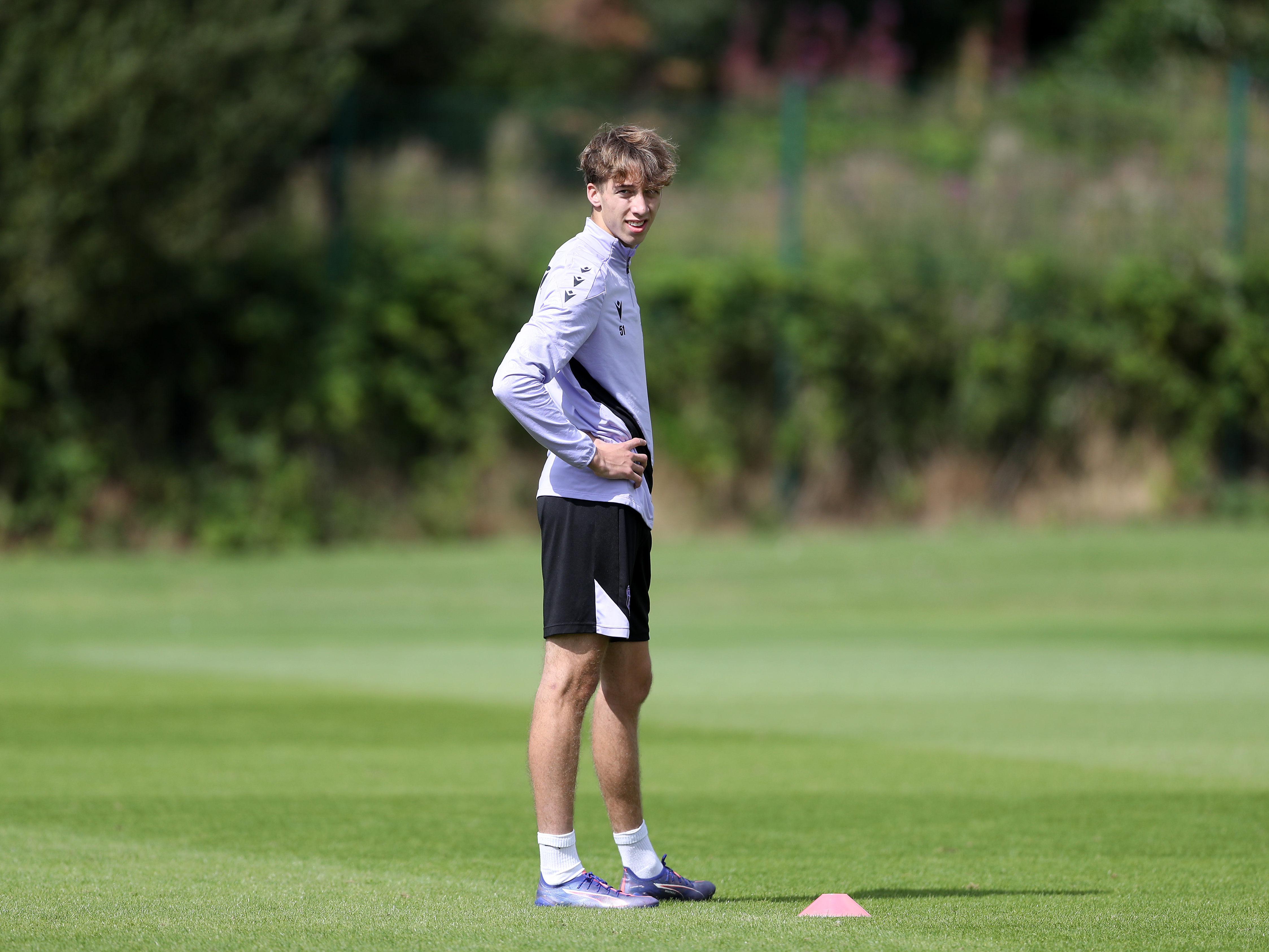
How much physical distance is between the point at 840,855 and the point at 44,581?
1297 cm

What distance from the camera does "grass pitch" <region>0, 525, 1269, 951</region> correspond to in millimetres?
5133

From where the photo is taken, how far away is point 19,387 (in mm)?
19266

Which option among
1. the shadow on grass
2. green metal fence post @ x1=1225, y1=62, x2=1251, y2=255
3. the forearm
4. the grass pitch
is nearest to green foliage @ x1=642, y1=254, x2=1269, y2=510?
green metal fence post @ x1=1225, y1=62, x2=1251, y2=255

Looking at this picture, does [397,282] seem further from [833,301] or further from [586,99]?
[833,301]

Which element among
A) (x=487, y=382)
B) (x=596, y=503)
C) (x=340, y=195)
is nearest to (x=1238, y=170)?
(x=487, y=382)

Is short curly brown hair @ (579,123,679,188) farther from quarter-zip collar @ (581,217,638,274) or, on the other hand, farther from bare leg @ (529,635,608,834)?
bare leg @ (529,635,608,834)

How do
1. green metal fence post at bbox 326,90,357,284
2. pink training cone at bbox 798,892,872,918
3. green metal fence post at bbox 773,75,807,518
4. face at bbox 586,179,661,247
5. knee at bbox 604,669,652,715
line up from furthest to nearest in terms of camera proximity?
1. green metal fence post at bbox 773,75,807,518
2. green metal fence post at bbox 326,90,357,284
3. knee at bbox 604,669,652,715
4. face at bbox 586,179,661,247
5. pink training cone at bbox 798,892,872,918

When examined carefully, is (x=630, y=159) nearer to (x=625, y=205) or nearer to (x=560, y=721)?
(x=625, y=205)

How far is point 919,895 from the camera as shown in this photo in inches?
218

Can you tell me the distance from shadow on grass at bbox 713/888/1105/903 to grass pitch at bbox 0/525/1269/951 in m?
0.02

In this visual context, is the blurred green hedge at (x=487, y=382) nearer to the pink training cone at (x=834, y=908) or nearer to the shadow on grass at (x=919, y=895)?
the shadow on grass at (x=919, y=895)

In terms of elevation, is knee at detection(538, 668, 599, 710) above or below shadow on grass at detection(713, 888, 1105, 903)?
above

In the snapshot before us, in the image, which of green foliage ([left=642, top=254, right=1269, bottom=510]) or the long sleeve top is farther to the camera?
green foliage ([left=642, top=254, right=1269, bottom=510])

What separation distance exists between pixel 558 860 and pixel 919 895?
1036mm
